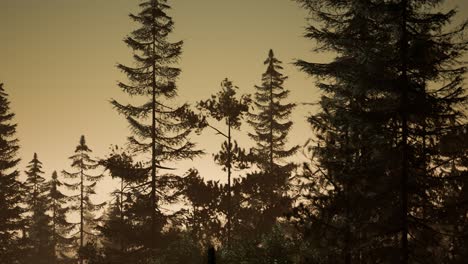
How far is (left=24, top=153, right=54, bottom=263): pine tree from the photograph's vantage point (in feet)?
154

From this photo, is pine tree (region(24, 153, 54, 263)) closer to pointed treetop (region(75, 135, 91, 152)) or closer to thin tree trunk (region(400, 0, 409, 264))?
pointed treetop (region(75, 135, 91, 152))

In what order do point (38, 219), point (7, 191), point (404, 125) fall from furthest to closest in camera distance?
point (38, 219)
point (7, 191)
point (404, 125)

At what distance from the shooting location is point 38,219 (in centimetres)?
5031

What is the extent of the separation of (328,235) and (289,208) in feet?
35.9

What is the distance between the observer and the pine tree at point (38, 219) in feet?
154

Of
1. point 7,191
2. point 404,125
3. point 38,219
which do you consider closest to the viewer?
point 404,125

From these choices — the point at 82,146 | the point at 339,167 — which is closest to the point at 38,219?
the point at 82,146

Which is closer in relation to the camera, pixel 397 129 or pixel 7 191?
pixel 397 129

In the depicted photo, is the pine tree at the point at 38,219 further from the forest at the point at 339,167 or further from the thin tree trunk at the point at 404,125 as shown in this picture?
the thin tree trunk at the point at 404,125

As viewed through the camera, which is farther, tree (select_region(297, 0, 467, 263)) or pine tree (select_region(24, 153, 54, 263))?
pine tree (select_region(24, 153, 54, 263))

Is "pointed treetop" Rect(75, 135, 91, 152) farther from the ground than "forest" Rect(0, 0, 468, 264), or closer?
farther from the ground

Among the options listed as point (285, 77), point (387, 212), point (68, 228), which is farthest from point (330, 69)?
point (68, 228)

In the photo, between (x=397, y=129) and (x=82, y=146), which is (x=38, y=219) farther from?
(x=397, y=129)

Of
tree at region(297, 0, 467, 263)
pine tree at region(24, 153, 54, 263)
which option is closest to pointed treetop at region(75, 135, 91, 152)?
pine tree at region(24, 153, 54, 263)
